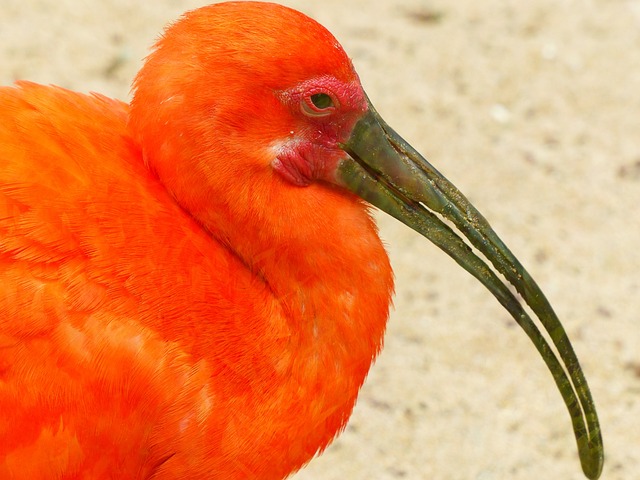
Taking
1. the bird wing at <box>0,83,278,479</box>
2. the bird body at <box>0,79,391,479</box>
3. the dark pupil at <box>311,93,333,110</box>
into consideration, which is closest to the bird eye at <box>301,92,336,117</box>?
the dark pupil at <box>311,93,333,110</box>

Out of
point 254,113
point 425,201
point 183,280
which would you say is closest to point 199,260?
point 183,280

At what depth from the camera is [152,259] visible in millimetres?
3195

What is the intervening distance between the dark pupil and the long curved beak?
0.14 meters

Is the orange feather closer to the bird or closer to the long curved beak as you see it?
the bird

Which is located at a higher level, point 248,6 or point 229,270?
point 248,6

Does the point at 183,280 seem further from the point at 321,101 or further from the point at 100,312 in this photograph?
the point at 321,101

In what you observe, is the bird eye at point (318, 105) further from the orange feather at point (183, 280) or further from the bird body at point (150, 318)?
the bird body at point (150, 318)

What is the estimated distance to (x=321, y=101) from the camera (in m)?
3.25

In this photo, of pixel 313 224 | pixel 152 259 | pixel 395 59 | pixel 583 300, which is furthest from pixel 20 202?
pixel 395 59

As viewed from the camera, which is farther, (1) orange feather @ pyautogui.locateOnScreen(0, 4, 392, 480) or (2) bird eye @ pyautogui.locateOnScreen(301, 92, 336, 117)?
(2) bird eye @ pyautogui.locateOnScreen(301, 92, 336, 117)

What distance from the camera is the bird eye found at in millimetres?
3214

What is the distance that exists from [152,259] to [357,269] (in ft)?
2.03

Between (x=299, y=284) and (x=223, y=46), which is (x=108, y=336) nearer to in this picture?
(x=299, y=284)

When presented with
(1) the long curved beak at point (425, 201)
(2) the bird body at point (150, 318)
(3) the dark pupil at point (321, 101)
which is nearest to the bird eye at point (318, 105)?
(3) the dark pupil at point (321, 101)
